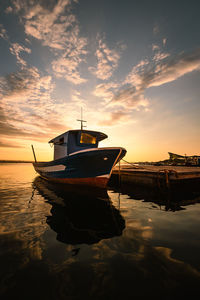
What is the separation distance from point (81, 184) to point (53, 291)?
8.93m

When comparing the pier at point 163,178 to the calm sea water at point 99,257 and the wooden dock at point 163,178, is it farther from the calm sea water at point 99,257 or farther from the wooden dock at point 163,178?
the calm sea water at point 99,257

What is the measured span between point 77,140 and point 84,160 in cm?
330

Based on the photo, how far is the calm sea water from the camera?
6.54ft

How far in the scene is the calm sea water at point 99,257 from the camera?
6.54ft

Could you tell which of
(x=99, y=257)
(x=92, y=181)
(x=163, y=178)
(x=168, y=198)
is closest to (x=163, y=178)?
(x=163, y=178)

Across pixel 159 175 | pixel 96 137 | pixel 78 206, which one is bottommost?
pixel 78 206

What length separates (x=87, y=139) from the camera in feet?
41.2

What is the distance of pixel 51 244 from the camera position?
127 inches

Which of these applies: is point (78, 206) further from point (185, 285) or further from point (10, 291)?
point (185, 285)

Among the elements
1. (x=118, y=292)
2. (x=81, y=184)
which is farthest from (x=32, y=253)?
(x=81, y=184)

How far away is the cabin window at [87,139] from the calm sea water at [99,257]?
819 cm

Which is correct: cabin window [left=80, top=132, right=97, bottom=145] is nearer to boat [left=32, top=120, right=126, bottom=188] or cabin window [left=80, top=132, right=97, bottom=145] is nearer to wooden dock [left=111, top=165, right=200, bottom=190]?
boat [left=32, top=120, right=126, bottom=188]

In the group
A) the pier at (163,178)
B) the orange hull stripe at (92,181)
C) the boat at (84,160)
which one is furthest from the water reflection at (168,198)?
the boat at (84,160)

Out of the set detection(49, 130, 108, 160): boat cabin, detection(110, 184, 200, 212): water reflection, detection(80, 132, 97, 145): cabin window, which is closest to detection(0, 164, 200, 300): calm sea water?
detection(110, 184, 200, 212): water reflection
